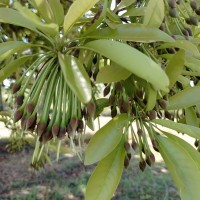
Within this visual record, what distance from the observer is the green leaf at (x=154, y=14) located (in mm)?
776

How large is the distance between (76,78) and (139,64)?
115 millimetres

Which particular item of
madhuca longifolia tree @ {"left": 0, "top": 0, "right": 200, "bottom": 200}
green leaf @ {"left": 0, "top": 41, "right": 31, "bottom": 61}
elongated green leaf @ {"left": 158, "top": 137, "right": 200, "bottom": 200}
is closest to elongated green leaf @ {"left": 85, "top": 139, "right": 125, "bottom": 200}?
madhuca longifolia tree @ {"left": 0, "top": 0, "right": 200, "bottom": 200}

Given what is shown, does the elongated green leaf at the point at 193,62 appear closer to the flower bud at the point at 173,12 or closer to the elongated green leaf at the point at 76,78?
the flower bud at the point at 173,12

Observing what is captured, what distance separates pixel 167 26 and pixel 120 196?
3201mm

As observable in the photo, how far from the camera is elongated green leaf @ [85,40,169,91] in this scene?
0.57 meters

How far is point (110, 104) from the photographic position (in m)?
0.98

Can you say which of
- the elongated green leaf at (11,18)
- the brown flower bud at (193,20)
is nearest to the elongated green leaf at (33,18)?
the elongated green leaf at (11,18)

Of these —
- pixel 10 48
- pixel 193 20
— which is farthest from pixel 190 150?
pixel 10 48

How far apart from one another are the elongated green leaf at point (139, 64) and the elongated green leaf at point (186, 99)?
0.34 m

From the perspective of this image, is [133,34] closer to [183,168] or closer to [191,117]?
[183,168]

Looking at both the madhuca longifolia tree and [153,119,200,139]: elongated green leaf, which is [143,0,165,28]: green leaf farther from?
[153,119,200,139]: elongated green leaf

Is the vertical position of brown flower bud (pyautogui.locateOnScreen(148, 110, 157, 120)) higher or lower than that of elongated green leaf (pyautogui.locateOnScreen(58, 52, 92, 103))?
lower

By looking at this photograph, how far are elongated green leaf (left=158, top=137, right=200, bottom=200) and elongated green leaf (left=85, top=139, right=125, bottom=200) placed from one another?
11 centimetres

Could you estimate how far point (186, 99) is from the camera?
93 centimetres
